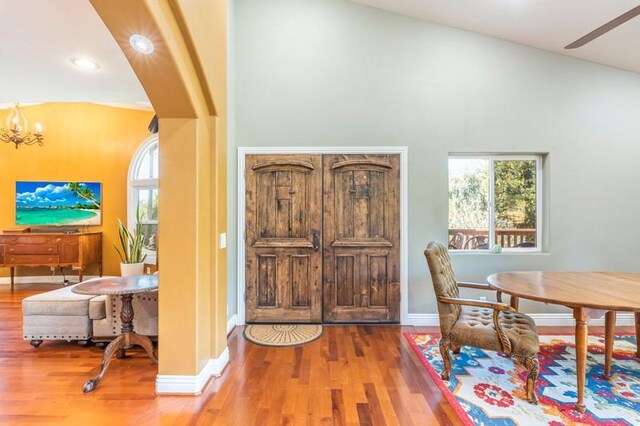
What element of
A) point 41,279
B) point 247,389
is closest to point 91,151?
point 41,279

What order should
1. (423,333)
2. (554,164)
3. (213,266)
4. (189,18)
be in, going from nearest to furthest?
1. (189,18)
2. (213,266)
3. (423,333)
4. (554,164)

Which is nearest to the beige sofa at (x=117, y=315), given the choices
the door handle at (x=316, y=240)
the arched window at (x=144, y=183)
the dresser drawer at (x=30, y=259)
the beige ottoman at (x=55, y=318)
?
the beige ottoman at (x=55, y=318)

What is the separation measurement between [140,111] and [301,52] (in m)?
3.97

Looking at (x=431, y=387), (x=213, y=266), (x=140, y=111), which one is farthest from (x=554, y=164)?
(x=140, y=111)

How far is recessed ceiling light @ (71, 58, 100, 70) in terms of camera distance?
3.00 m

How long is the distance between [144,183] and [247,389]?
4830 millimetres

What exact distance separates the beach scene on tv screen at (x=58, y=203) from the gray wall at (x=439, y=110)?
3945 millimetres

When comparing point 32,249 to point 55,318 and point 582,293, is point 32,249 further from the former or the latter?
point 582,293

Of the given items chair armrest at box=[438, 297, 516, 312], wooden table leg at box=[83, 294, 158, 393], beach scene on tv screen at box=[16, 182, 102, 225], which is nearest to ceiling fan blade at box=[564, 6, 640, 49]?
chair armrest at box=[438, 297, 516, 312]

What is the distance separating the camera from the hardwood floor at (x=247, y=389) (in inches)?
80.4

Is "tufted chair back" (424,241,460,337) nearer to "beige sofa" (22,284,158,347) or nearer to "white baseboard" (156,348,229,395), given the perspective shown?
"white baseboard" (156,348,229,395)

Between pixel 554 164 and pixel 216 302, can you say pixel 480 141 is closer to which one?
pixel 554 164

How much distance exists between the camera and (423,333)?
11.5ft

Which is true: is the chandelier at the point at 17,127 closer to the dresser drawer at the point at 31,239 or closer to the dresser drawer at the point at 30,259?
the dresser drawer at the point at 31,239
